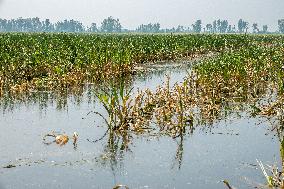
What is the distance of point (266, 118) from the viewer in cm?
1045

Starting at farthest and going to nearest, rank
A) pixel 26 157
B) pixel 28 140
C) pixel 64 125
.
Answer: pixel 64 125
pixel 28 140
pixel 26 157

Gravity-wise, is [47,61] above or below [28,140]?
above

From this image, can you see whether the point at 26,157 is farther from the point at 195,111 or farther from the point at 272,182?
the point at 195,111

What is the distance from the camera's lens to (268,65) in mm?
16328

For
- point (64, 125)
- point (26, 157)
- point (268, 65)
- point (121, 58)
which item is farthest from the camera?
point (121, 58)

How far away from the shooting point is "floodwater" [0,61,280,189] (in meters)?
6.37

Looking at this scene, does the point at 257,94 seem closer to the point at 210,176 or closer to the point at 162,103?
the point at 162,103

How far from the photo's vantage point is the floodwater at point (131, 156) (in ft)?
20.9

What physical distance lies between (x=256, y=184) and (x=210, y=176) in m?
0.74

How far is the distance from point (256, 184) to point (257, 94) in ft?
25.0

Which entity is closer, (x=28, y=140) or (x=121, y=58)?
(x=28, y=140)

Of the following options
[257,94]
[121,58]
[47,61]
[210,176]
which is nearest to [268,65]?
[257,94]

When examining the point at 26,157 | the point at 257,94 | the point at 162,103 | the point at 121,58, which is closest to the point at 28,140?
the point at 26,157

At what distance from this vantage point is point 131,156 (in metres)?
7.61
